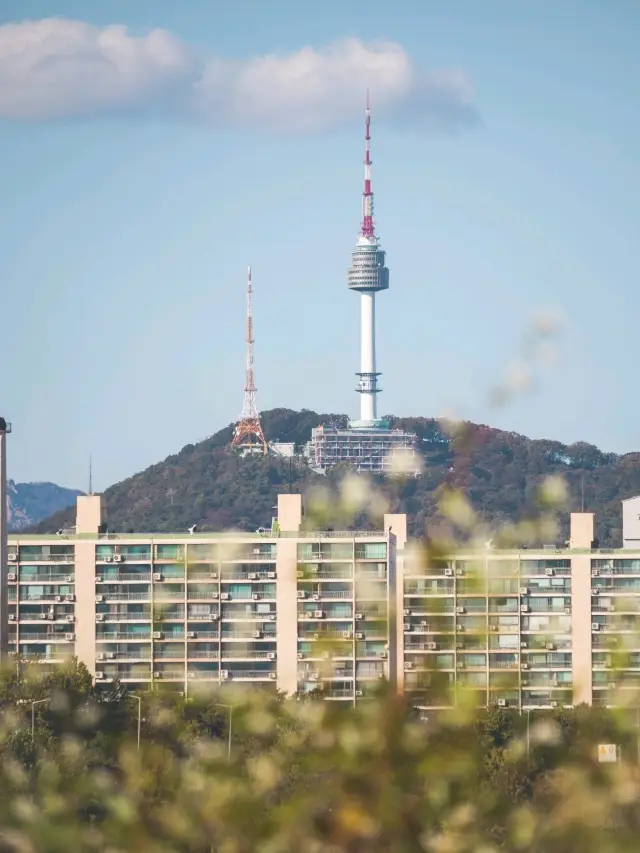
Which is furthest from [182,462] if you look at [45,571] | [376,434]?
[45,571]

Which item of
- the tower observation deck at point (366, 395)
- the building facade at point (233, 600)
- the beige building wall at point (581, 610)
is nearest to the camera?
the building facade at point (233, 600)

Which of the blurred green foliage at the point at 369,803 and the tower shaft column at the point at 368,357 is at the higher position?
the tower shaft column at the point at 368,357

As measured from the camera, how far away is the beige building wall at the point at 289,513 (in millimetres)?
47784

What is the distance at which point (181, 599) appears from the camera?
4869 centimetres

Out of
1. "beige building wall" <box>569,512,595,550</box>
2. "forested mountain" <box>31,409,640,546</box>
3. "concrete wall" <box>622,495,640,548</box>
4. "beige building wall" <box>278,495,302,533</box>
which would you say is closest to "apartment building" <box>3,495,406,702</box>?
"beige building wall" <box>278,495,302,533</box>

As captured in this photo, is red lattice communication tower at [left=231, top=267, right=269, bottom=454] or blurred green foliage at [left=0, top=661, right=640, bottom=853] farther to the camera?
red lattice communication tower at [left=231, top=267, right=269, bottom=454]

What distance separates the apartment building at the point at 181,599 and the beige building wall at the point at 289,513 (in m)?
0.03

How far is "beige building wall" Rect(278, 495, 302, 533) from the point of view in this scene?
157ft

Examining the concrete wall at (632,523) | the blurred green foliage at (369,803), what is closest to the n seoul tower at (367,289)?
the concrete wall at (632,523)

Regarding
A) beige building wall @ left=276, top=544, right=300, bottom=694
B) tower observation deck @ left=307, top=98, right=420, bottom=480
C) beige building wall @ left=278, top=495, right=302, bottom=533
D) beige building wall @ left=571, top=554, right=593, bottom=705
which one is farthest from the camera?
tower observation deck @ left=307, top=98, right=420, bottom=480

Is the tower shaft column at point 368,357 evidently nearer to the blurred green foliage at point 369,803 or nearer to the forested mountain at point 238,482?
the forested mountain at point 238,482

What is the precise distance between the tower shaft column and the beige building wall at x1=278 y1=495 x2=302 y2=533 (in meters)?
106

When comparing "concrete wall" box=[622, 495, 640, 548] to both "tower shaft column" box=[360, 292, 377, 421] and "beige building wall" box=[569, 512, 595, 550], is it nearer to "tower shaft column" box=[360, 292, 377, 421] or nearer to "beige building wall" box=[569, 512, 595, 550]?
"beige building wall" box=[569, 512, 595, 550]

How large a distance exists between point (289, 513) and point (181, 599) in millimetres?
3614
